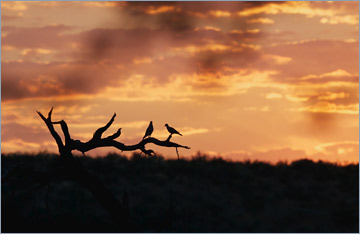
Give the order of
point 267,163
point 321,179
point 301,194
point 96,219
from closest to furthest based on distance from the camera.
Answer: point 96,219
point 301,194
point 321,179
point 267,163

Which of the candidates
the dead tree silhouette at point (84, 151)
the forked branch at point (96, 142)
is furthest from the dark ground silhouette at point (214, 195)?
the forked branch at point (96, 142)

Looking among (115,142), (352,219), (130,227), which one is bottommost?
(352,219)

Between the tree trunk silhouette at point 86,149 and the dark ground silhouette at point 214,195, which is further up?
the tree trunk silhouette at point 86,149

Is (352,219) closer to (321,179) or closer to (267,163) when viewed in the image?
(321,179)

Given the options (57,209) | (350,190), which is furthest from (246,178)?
(57,209)

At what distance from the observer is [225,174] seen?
40625 millimetres

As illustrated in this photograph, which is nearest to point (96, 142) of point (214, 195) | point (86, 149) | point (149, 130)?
point (86, 149)

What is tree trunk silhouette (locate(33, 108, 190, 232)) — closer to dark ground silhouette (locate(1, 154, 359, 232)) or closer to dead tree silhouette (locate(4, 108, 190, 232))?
dead tree silhouette (locate(4, 108, 190, 232))

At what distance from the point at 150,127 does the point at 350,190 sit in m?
30.5

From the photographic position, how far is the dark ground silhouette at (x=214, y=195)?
3203 centimetres

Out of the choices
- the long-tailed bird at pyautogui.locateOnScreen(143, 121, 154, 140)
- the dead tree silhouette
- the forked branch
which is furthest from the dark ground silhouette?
the long-tailed bird at pyautogui.locateOnScreen(143, 121, 154, 140)

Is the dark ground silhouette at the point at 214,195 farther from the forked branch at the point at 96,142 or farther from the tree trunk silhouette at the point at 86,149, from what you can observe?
the forked branch at the point at 96,142

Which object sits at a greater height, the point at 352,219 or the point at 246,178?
the point at 246,178

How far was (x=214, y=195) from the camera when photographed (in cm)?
3653
